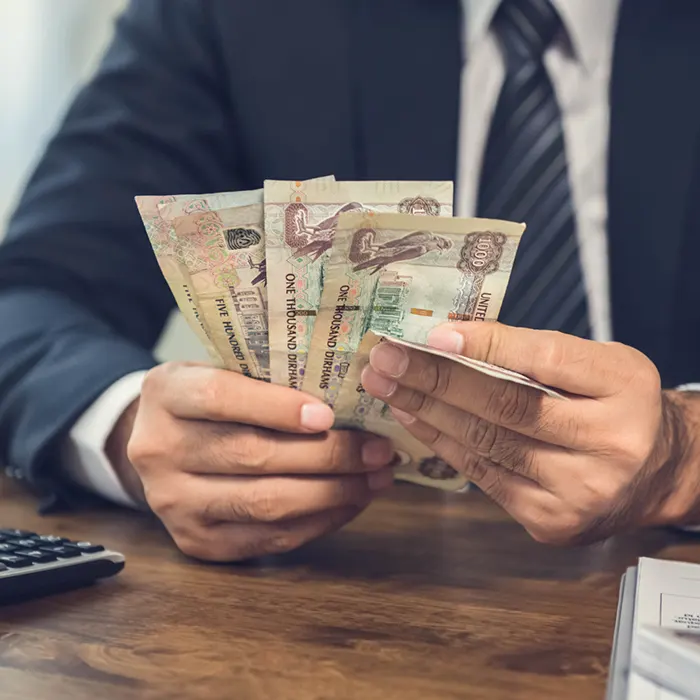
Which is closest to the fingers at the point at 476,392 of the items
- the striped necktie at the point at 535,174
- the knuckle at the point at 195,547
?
the knuckle at the point at 195,547

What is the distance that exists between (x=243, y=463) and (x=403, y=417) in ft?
0.45

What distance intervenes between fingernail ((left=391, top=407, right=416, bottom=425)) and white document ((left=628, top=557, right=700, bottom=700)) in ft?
0.65

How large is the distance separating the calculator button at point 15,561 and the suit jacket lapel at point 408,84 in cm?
83

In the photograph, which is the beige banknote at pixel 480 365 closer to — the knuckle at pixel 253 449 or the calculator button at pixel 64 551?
the knuckle at pixel 253 449

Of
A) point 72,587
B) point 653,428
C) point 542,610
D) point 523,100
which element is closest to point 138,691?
point 72,587

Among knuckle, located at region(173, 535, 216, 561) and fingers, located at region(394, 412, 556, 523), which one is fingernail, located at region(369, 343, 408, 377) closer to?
fingers, located at region(394, 412, 556, 523)


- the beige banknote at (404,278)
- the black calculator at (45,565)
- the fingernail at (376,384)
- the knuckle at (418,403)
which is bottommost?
the black calculator at (45,565)

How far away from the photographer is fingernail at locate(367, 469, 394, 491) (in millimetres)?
771

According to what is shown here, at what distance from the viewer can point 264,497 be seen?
2.40 ft

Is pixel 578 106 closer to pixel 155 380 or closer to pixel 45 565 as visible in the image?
pixel 155 380

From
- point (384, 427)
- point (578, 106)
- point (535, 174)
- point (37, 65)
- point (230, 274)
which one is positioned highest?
point (37, 65)

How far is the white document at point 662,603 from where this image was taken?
445mm

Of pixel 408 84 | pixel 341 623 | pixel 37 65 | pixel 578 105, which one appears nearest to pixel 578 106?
pixel 578 105

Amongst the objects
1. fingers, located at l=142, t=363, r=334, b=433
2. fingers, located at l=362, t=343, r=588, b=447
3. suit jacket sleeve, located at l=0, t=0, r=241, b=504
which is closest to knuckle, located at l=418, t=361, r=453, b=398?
fingers, located at l=362, t=343, r=588, b=447
